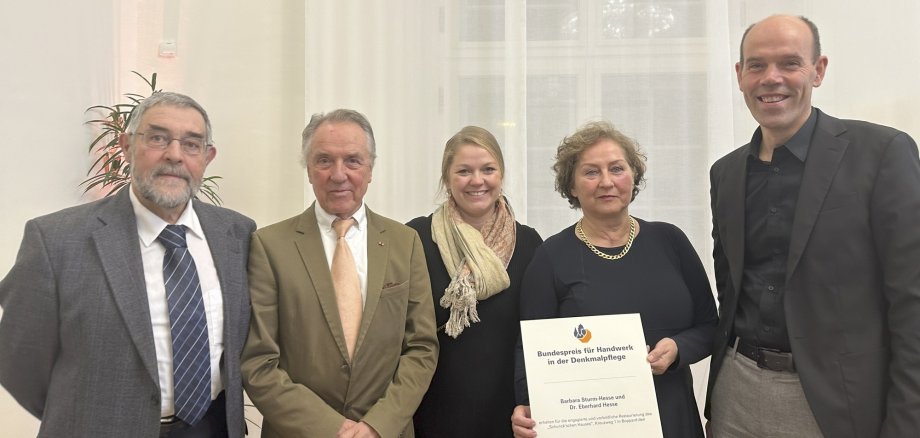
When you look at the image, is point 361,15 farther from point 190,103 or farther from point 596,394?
point 596,394

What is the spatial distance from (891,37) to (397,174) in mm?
3182

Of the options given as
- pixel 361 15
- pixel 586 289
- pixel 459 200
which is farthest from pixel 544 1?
pixel 586 289

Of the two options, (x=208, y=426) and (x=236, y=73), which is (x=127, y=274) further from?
(x=236, y=73)

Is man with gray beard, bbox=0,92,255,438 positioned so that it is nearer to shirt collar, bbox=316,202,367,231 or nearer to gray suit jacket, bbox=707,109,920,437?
shirt collar, bbox=316,202,367,231

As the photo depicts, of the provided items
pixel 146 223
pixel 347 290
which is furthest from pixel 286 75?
pixel 347 290

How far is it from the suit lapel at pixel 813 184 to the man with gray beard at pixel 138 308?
1691 mm

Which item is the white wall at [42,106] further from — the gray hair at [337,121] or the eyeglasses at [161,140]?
the gray hair at [337,121]

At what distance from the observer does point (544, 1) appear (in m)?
3.80

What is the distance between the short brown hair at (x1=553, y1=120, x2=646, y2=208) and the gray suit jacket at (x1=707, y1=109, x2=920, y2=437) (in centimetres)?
56

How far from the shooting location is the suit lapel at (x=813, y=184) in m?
1.71

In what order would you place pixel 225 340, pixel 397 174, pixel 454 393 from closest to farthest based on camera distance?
1. pixel 225 340
2. pixel 454 393
3. pixel 397 174

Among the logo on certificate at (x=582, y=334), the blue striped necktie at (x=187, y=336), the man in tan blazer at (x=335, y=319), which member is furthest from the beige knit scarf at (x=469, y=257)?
the blue striped necktie at (x=187, y=336)

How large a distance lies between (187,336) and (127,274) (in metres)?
0.24

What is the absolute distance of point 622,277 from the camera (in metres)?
1.96
